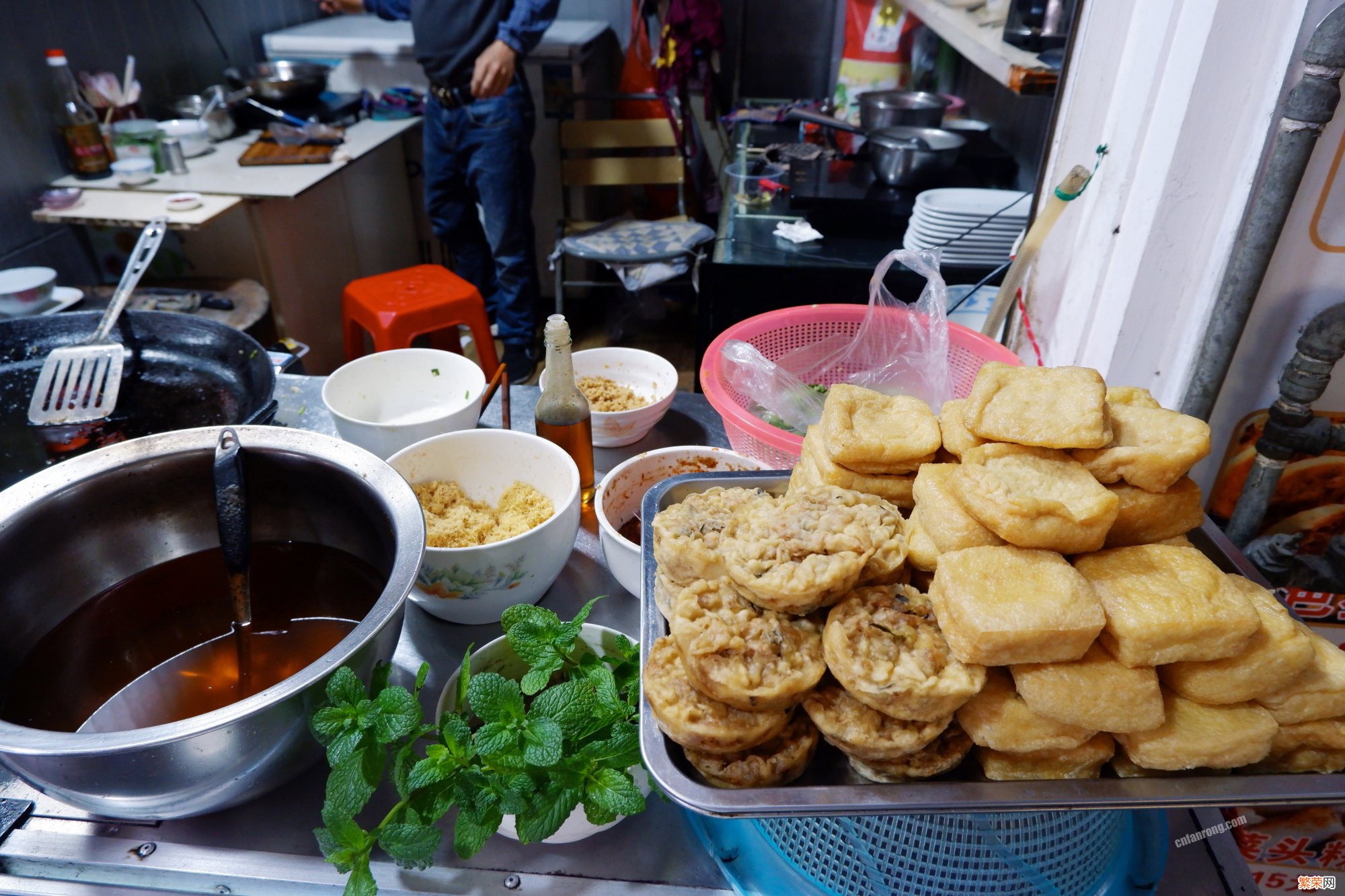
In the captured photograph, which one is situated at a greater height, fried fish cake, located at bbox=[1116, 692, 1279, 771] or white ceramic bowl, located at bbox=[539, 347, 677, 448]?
fried fish cake, located at bbox=[1116, 692, 1279, 771]

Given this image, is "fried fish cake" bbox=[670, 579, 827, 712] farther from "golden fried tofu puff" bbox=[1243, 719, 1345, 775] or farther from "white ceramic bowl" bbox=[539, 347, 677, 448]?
"white ceramic bowl" bbox=[539, 347, 677, 448]

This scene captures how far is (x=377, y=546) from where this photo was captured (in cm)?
122

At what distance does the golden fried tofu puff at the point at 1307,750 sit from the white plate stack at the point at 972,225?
2087 millimetres

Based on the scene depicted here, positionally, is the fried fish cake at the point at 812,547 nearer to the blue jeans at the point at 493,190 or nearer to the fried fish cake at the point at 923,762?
the fried fish cake at the point at 923,762

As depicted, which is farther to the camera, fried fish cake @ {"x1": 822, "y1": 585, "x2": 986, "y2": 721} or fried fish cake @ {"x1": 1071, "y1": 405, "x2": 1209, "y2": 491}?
fried fish cake @ {"x1": 1071, "y1": 405, "x2": 1209, "y2": 491}

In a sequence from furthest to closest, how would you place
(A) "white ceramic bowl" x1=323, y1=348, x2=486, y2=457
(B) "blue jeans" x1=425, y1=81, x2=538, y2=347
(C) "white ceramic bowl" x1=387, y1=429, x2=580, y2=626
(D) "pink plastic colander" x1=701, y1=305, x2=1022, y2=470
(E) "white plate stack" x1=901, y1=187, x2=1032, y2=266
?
(B) "blue jeans" x1=425, y1=81, x2=538, y2=347, (E) "white plate stack" x1=901, y1=187, x2=1032, y2=266, (A) "white ceramic bowl" x1=323, y1=348, x2=486, y2=457, (D) "pink plastic colander" x1=701, y1=305, x2=1022, y2=470, (C) "white ceramic bowl" x1=387, y1=429, x2=580, y2=626

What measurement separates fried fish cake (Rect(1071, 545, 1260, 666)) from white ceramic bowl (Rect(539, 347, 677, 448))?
43.7 inches

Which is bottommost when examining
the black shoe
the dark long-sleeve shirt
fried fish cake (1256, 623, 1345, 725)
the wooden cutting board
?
the black shoe

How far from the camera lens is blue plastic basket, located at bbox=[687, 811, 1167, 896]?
2.94 ft

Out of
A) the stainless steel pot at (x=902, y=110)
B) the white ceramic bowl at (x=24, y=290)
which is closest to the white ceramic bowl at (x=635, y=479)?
the stainless steel pot at (x=902, y=110)

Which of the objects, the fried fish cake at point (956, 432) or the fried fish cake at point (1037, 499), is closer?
the fried fish cake at point (1037, 499)

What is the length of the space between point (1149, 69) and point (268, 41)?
19.6ft

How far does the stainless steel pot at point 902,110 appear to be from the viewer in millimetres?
3703
